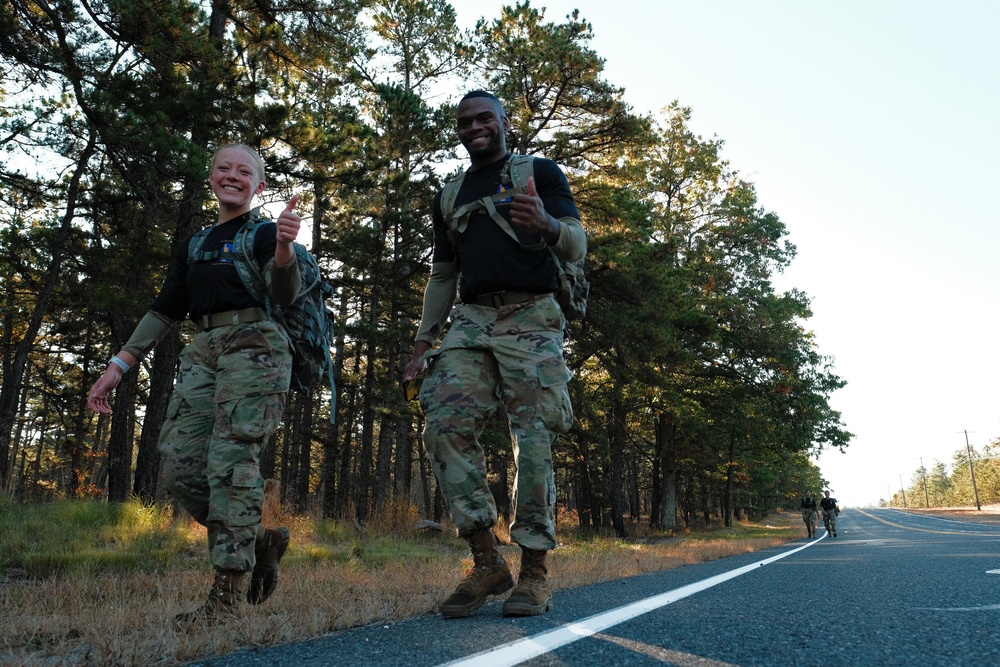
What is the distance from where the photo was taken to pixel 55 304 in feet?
47.7

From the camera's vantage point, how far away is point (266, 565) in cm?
332

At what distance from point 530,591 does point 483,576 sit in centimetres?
28

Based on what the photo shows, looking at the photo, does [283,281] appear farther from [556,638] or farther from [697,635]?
[697,635]

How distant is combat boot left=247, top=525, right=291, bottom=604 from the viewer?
3.29 m

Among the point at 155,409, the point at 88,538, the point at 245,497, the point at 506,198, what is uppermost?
the point at 506,198

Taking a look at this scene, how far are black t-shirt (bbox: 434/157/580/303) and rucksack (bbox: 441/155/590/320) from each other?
27 mm

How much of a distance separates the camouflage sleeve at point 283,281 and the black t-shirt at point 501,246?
2.75 feet

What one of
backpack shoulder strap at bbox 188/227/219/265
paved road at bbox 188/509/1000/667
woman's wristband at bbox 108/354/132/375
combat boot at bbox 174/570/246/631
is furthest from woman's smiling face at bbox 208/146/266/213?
paved road at bbox 188/509/1000/667

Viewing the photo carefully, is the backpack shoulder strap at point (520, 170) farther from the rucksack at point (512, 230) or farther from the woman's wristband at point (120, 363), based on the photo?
the woman's wristband at point (120, 363)

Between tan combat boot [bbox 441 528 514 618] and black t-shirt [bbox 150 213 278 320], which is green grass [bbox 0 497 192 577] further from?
tan combat boot [bbox 441 528 514 618]

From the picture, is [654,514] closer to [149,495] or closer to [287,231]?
[149,495]

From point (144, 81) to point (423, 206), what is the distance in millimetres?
6633

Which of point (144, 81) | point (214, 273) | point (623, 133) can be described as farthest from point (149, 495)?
point (623, 133)

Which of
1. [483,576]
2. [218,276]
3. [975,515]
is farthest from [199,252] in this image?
[975,515]
